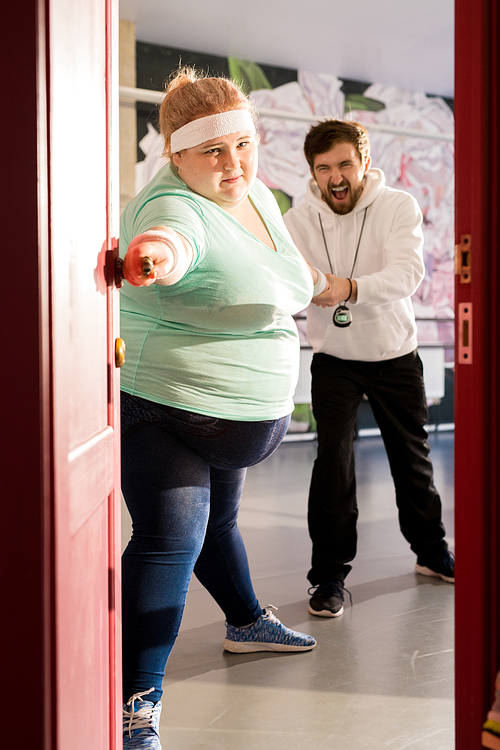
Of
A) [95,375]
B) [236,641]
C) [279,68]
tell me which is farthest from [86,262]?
[279,68]

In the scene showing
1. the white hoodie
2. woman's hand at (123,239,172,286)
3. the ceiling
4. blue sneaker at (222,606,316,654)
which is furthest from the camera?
the ceiling

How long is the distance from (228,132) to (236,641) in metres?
1.43

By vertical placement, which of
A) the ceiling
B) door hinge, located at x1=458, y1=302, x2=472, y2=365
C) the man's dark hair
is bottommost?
door hinge, located at x1=458, y1=302, x2=472, y2=365

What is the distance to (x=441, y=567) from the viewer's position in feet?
8.91

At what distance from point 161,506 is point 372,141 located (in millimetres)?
6435

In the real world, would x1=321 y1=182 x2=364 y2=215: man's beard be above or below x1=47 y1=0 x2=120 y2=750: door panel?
above

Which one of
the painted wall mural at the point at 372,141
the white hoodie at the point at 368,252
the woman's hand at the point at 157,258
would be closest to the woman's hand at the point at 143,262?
the woman's hand at the point at 157,258

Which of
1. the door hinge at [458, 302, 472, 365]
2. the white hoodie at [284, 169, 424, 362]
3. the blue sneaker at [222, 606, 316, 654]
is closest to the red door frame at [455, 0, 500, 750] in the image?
the door hinge at [458, 302, 472, 365]

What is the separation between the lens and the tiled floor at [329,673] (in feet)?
5.41

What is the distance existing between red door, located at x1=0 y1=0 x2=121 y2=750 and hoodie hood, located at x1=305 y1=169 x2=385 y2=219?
1722 millimetres

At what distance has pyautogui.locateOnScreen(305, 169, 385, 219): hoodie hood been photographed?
8.38 ft

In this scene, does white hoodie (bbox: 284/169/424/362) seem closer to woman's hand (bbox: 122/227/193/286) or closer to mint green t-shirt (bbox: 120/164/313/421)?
mint green t-shirt (bbox: 120/164/313/421)

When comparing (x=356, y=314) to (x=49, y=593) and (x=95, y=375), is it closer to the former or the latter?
(x=95, y=375)

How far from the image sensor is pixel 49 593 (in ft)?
2.48
